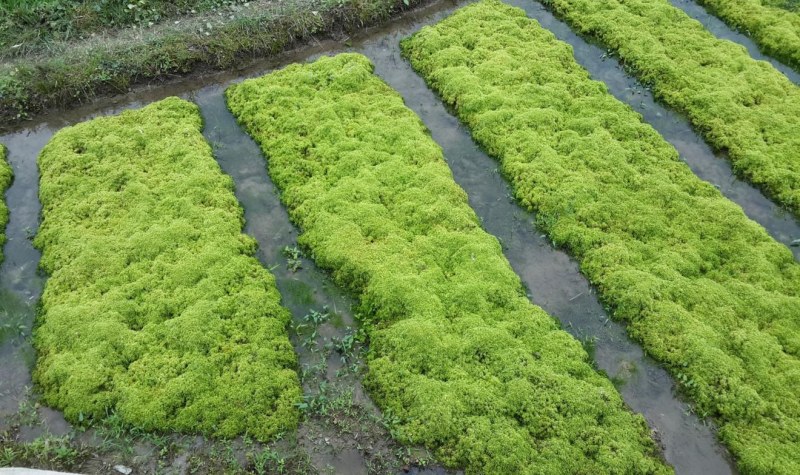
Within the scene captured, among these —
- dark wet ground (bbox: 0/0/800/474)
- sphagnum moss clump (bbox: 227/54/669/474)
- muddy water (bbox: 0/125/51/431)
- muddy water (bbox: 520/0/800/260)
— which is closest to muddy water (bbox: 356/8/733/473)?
dark wet ground (bbox: 0/0/800/474)

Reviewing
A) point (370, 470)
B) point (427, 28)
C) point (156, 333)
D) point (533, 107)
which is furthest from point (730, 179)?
point (156, 333)

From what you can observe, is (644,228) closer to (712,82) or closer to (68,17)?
(712,82)

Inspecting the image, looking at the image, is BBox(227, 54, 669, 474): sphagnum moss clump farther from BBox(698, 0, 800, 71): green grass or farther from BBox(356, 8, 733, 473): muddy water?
BBox(698, 0, 800, 71): green grass

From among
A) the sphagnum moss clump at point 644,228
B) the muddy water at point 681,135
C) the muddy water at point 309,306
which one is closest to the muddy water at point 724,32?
the muddy water at point 681,135

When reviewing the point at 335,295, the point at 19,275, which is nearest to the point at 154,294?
the point at 19,275

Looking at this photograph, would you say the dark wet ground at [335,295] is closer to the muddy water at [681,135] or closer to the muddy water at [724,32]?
the muddy water at [681,135]

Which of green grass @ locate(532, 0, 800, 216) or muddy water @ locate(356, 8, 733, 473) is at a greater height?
green grass @ locate(532, 0, 800, 216)

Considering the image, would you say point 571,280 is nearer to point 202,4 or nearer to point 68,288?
point 68,288
